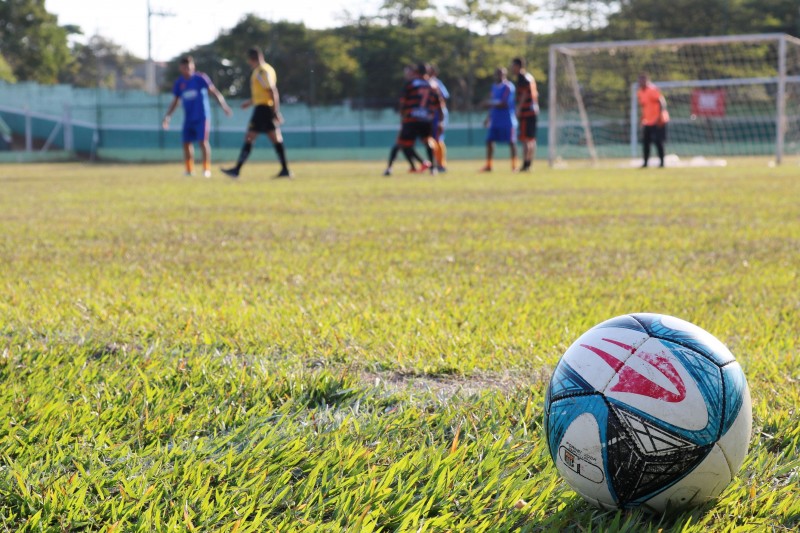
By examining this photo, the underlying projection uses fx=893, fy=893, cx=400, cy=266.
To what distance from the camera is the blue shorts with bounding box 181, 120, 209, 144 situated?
50.6 feet

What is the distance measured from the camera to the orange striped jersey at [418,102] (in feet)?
52.6

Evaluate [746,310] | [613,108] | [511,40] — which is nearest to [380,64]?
[511,40]

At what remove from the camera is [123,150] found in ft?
105

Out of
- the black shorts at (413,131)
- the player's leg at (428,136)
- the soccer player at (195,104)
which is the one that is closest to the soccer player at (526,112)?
the player's leg at (428,136)

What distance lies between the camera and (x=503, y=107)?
58.5ft

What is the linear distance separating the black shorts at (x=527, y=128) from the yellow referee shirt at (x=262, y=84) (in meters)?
5.56

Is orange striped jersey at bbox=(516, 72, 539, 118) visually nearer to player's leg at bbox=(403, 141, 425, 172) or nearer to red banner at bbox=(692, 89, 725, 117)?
player's leg at bbox=(403, 141, 425, 172)

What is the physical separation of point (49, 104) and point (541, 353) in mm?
38167

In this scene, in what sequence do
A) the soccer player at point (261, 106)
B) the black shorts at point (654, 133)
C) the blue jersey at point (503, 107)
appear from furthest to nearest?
1. the black shorts at point (654, 133)
2. the blue jersey at point (503, 107)
3. the soccer player at point (261, 106)

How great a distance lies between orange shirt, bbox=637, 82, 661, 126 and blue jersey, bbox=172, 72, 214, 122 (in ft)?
29.1

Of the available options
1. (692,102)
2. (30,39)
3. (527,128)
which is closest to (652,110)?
(527,128)

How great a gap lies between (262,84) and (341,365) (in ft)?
39.4

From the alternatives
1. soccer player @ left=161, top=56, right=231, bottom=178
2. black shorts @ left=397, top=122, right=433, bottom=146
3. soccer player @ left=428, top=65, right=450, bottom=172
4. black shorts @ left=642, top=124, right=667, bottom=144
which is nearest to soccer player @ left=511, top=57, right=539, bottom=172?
soccer player @ left=428, top=65, right=450, bottom=172

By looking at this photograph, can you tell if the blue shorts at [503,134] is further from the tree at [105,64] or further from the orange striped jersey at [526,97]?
the tree at [105,64]
